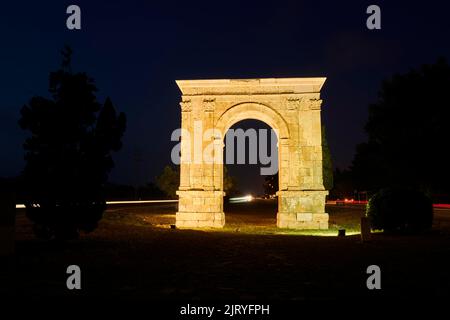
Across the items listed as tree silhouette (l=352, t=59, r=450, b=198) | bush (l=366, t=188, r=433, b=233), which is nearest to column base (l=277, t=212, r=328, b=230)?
bush (l=366, t=188, r=433, b=233)

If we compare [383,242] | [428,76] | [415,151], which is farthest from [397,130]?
[383,242]

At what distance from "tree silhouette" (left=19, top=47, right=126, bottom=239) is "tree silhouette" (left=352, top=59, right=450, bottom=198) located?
2919 centimetres

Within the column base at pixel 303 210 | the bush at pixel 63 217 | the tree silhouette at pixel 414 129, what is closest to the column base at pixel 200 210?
the column base at pixel 303 210

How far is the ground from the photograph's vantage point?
253 inches

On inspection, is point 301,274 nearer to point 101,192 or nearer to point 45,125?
point 101,192

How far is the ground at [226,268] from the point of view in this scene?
644 centimetres

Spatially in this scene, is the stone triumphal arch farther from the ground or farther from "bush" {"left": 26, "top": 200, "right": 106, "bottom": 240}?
"bush" {"left": 26, "top": 200, "right": 106, "bottom": 240}

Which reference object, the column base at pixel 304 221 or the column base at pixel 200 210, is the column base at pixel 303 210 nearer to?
the column base at pixel 304 221

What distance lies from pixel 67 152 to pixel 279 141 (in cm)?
1305

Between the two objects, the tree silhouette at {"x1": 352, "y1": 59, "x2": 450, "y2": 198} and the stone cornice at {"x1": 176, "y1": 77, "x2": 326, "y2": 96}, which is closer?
the stone cornice at {"x1": 176, "y1": 77, "x2": 326, "y2": 96}

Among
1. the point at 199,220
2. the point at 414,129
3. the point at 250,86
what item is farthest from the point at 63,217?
the point at 414,129

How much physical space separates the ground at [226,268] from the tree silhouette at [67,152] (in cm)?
93
